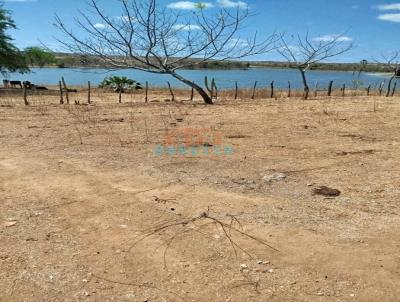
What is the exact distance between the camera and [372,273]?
3031mm

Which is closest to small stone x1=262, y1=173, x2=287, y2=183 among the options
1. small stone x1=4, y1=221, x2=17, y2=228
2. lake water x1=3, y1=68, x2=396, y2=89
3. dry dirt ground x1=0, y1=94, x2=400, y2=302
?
dry dirt ground x1=0, y1=94, x2=400, y2=302

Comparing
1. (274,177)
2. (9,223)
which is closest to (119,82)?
(274,177)

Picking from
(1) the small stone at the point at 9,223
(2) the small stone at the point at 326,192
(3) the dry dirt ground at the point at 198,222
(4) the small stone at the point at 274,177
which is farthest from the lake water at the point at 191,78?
(1) the small stone at the point at 9,223

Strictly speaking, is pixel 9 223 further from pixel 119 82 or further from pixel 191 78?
pixel 191 78

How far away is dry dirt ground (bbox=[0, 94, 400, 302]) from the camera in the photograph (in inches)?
115

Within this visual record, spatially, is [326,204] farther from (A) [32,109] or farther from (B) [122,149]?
(A) [32,109]

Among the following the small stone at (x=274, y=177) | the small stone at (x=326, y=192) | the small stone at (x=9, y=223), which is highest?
the small stone at (x=274, y=177)

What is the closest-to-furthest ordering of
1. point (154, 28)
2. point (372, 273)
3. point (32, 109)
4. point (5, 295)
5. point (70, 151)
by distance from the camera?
point (5, 295) → point (372, 273) → point (70, 151) → point (32, 109) → point (154, 28)

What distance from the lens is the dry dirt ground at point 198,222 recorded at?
2932mm

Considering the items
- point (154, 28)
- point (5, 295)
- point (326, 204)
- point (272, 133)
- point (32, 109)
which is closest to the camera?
point (5, 295)

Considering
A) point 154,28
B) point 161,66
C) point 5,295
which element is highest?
point 154,28

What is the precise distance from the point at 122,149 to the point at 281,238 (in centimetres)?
385

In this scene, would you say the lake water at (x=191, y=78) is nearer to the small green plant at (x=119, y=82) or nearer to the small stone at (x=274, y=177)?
the small green plant at (x=119, y=82)

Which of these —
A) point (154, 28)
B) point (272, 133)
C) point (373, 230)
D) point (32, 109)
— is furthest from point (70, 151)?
point (154, 28)
